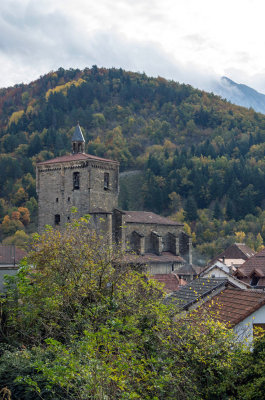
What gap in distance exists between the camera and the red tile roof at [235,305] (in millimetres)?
13539

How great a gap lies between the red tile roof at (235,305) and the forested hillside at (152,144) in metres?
78.3

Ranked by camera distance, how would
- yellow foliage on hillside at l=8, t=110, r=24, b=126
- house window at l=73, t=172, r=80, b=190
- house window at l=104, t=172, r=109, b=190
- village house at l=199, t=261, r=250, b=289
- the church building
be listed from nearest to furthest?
1. village house at l=199, t=261, r=250, b=289
2. the church building
3. house window at l=73, t=172, r=80, b=190
4. house window at l=104, t=172, r=109, b=190
5. yellow foliage on hillside at l=8, t=110, r=24, b=126

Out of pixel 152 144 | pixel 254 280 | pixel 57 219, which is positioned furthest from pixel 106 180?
pixel 152 144

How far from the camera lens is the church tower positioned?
53062 mm

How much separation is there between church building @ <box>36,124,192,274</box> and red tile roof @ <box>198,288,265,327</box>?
116 feet

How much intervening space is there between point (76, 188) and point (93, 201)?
7.51 feet

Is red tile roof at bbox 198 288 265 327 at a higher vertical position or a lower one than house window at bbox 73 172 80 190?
lower

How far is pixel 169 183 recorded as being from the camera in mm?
121125

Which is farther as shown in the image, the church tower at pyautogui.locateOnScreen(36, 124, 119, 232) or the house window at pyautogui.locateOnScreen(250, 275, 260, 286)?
the church tower at pyautogui.locateOnScreen(36, 124, 119, 232)

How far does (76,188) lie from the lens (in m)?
53.9

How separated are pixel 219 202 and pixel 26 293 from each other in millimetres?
102802

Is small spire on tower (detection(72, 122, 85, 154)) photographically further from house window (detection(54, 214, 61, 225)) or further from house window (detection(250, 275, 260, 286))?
house window (detection(250, 275, 260, 286))

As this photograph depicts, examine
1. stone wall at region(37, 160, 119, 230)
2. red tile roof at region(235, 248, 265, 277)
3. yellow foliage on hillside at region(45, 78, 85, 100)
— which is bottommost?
red tile roof at region(235, 248, 265, 277)

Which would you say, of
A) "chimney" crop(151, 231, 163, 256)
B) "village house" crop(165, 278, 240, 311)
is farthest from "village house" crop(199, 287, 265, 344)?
"chimney" crop(151, 231, 163, 256)
